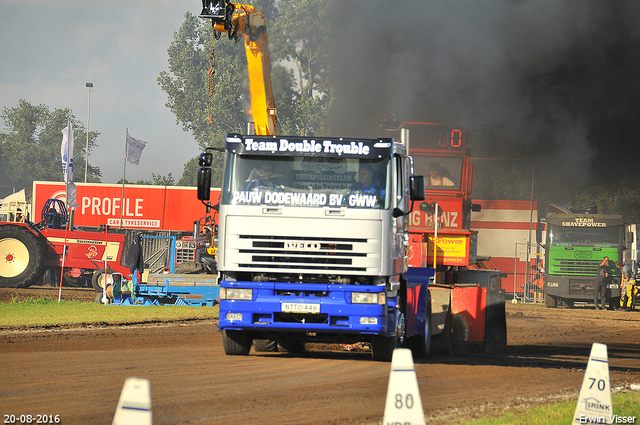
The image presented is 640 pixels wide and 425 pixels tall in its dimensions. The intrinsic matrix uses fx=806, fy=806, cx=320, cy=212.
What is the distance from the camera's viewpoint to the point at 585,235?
30.7 meters

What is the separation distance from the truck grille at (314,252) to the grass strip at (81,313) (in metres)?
Result: 6.95

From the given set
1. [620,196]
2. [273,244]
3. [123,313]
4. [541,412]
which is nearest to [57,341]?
[273,244]

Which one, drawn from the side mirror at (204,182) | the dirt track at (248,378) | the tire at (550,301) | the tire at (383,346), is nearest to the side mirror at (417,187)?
the tire at (383,346)

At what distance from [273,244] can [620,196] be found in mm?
31151

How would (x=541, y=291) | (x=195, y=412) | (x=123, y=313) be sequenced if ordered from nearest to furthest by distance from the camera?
1. (x=195, y=412)
2. (x=123, y=313)
3. (x=541, y=291)

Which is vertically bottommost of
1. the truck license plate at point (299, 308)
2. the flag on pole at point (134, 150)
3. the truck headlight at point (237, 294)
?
the truck license plate at point (299, 308)

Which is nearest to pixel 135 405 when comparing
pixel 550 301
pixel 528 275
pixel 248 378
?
pixel 248 378

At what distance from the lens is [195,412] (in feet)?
23.2

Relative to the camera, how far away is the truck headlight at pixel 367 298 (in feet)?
34.6

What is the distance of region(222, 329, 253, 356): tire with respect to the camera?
450 inches

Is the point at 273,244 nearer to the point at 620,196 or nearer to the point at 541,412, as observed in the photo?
the point at 541,412

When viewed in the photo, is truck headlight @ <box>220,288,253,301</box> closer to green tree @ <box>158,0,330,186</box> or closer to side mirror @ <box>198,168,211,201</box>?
side mirror @ <box>198,168,211,201</box>

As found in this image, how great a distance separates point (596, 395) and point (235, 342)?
6396 millimetres

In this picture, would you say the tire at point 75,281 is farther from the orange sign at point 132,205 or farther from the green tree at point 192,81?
the green tree at point 192,81
